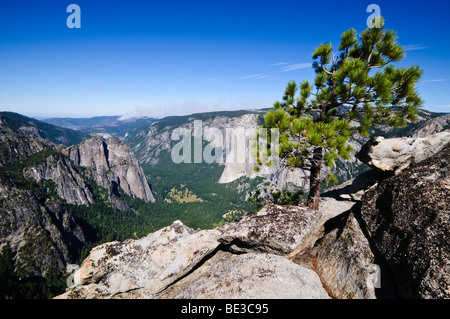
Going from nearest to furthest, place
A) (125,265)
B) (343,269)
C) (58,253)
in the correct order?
(343,269), (125,265), (58,253)

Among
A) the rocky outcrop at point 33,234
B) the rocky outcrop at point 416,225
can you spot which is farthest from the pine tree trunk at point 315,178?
the rocky outcrop at point 33,234

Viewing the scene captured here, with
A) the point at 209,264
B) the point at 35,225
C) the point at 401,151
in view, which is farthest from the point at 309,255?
the point at 35,225

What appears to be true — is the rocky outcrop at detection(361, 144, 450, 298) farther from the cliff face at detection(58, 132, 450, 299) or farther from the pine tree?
the pine tree

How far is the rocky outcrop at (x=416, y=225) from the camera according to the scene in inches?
188

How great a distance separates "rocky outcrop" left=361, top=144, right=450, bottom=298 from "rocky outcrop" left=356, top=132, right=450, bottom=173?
83 cm

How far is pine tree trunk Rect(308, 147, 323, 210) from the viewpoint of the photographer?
10.2 metres

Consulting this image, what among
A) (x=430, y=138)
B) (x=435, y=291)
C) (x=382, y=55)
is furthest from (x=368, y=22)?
(x=435, y=291)

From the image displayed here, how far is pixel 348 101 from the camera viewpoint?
936 centimetres

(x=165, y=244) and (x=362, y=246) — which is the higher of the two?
(x=362, y=246)

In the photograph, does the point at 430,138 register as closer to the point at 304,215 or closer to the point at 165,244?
the point at 304,215

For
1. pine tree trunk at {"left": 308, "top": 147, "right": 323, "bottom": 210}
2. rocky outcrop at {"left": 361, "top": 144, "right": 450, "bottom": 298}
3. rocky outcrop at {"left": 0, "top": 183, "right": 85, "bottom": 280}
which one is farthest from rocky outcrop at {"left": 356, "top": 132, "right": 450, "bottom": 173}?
rocky outcrop at {"left": 0, "top": 183, "right": 85, "bottom": 280}

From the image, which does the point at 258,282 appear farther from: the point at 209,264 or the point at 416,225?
the point at 416,225
